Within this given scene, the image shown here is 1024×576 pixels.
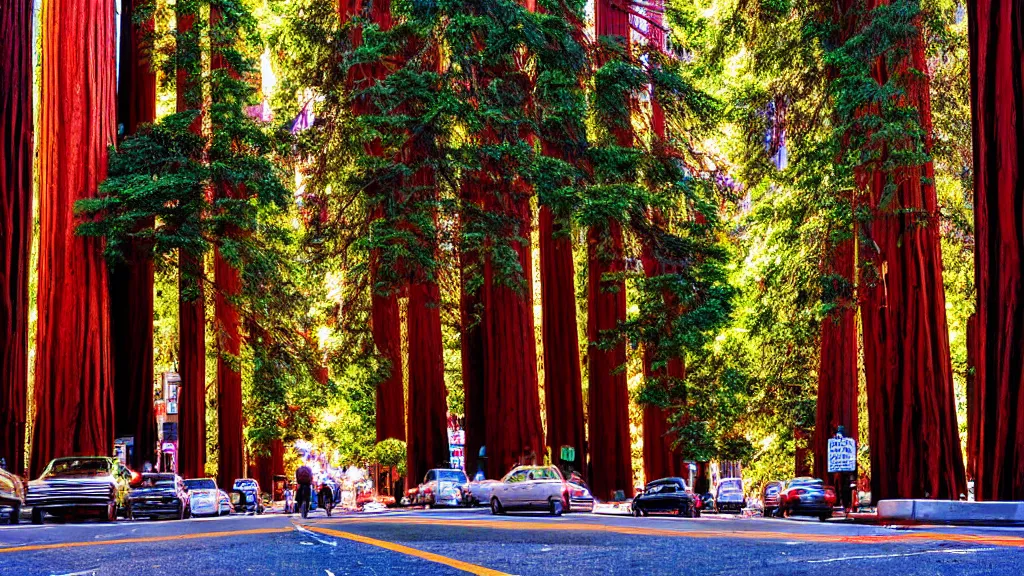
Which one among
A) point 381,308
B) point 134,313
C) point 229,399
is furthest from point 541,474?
point 229,399

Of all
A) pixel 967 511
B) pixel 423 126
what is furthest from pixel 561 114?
pixel 967 511

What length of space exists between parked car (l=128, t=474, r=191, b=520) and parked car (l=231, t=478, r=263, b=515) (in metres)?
13.1

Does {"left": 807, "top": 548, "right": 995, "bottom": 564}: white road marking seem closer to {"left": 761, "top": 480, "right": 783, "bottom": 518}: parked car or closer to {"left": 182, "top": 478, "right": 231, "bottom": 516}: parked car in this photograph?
{"left": 182, "top": 478, "right": 231, "bottom": 516}: parked car

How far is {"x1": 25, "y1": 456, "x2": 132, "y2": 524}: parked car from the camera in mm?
28141

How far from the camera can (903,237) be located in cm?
2647

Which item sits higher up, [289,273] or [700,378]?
[289,273]

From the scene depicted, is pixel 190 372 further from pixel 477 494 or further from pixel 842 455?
pixel 842 455

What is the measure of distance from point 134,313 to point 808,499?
18154 mm

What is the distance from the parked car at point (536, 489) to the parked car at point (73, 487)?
29.1 ft

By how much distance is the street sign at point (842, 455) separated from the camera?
98.9 ft

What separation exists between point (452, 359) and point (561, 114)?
27.0 meters

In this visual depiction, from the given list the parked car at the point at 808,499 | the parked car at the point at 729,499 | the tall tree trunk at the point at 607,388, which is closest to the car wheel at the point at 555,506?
the tall tree trunk at the point at 607,388

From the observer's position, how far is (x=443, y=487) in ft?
134

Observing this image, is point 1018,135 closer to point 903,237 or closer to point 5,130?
point 903,237
